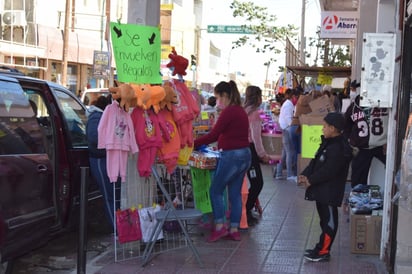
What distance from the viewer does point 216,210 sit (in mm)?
6445

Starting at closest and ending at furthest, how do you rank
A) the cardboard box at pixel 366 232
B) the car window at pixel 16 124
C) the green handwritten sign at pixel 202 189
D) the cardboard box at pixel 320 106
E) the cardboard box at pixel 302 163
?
the car window at pixel 16 124
the cardboard box at pixel 366 232
the green handwritten sign at pixel 202 189
the cardboard box at pixel 302 163
the cardboard box at pixel 320 106

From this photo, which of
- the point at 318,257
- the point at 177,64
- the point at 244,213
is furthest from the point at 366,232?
→ the point at 177,64

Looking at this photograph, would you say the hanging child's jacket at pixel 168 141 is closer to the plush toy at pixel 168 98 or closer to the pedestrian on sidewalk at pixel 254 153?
the plush toy at pixel 168 98

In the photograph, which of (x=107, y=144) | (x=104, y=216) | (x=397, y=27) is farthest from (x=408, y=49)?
(x=104, y=216)

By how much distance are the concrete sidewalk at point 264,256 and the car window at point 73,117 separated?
4.54 feet

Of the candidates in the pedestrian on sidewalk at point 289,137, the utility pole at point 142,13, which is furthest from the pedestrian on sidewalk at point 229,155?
the pedestrian on sidewalk at point 289,137

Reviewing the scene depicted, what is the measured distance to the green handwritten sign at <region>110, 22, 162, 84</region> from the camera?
5.59 m

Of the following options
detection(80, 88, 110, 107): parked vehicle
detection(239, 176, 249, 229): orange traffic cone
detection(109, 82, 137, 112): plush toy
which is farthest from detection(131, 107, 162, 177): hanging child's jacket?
detection(239, 176, 249, 229): orange traffic cone

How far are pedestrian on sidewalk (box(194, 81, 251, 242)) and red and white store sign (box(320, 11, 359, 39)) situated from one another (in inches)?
411

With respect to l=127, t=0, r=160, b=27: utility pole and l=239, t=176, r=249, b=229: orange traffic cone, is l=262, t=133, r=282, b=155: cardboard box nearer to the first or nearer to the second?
l=239, t=176, r=249, b=229: orange traffic cone

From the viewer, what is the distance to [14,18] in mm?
24297

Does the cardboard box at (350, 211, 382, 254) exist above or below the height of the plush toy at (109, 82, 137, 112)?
below

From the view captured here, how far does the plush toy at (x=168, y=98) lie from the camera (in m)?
5.88

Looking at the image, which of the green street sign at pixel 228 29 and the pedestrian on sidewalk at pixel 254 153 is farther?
the green street sign at pixel 228 29
